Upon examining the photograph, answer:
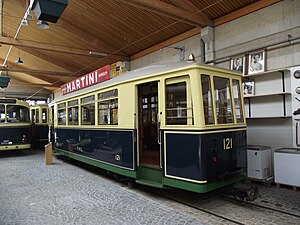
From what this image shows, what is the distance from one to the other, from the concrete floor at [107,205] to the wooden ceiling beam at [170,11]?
456 cm

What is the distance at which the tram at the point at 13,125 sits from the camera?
33.9 ft

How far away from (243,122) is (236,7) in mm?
3595

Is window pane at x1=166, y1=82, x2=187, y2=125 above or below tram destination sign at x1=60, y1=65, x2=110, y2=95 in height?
below

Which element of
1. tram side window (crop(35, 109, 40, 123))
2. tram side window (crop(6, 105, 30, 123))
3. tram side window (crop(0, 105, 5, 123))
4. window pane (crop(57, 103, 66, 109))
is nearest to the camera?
window pane (crop(57, 103, 66, 109))

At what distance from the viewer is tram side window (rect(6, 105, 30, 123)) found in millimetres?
10711

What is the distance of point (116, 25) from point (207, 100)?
20.8ft

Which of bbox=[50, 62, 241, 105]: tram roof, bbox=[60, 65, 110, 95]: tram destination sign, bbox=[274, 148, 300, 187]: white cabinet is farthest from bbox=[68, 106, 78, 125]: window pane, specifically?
bbox=[274, 148, 300, 187]: white cabinet

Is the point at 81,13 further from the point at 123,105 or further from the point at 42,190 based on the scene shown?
the point at 42,190

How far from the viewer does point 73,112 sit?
26.2 feet

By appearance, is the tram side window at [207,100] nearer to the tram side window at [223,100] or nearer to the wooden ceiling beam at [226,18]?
the tram side window at [223,100]

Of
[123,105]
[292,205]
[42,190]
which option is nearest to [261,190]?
[292,205]

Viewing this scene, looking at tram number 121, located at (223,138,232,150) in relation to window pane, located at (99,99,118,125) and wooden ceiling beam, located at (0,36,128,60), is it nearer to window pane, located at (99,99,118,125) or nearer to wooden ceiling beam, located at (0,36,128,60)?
window pane, located at (99,99,118,125)

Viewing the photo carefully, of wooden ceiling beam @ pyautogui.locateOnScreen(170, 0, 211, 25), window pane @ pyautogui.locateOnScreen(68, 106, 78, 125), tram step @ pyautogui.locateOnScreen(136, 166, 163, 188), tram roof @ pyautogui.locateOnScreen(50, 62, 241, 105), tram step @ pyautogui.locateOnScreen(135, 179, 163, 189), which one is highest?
wooden ceiling beam @ pyautogui.locateOnScreen(170, 0, 211, 25)

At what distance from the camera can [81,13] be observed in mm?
9000
